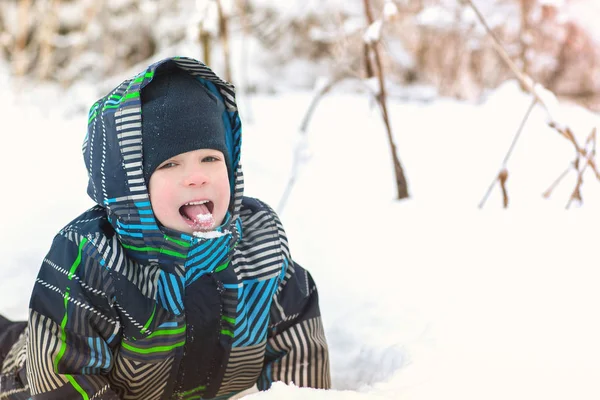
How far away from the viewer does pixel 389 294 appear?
1.72 metres

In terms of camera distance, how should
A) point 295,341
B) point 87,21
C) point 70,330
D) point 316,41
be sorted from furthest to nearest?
1. point 316,41
2. point 87,21
3. point 295,341
4. point 70,330

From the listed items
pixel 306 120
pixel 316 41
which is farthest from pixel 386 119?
pixel 316 41

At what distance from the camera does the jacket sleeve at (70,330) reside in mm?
1205

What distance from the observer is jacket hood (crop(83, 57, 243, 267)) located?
123cm

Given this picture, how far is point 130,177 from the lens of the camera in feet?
4.04

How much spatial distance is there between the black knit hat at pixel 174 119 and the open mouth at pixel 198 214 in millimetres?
103

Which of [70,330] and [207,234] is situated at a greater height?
[207,234]

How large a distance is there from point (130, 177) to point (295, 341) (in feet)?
1.82

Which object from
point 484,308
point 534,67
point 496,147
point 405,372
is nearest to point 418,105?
point 496,147

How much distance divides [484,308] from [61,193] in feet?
4.47

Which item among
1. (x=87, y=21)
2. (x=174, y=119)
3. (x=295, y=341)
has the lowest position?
(x=295, y=341)

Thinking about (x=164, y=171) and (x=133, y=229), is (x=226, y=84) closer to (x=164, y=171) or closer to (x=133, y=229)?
(x=164, y=171)

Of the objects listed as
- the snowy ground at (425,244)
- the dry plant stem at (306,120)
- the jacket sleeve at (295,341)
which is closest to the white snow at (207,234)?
the jacket sleeve at (295,341)

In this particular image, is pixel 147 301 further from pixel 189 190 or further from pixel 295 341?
pixel 295 341
